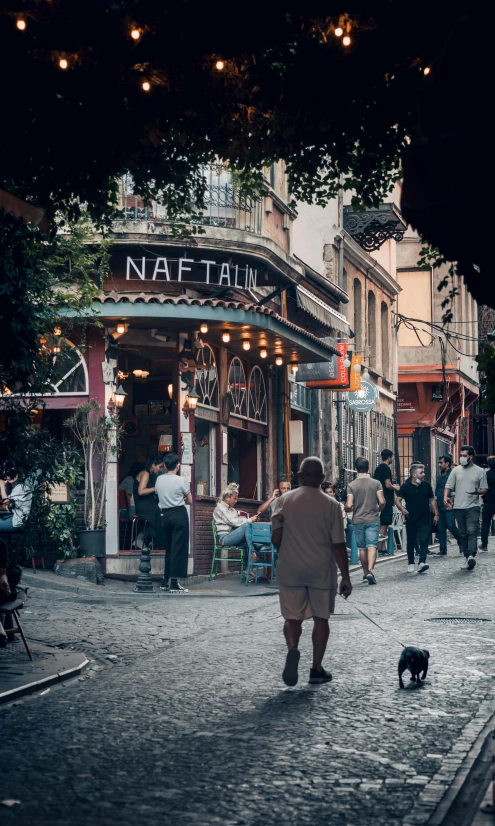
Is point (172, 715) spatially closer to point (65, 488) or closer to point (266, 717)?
point (266, 717)

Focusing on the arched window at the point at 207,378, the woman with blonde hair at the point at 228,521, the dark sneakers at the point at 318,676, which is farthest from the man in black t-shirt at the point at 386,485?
the dark sneakers at the point at 318,676

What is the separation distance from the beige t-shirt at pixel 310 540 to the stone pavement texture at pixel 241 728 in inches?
31.4

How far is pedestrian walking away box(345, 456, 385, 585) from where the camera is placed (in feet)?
60.5

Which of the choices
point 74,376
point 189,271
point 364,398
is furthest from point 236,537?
point 364,398

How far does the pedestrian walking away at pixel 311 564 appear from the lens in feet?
30.2

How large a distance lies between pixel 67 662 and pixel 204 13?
209 inches

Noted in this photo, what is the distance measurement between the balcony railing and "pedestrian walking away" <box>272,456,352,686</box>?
1106 centimetres

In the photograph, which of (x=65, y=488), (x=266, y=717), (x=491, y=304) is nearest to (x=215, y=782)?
(x=266, y=717)

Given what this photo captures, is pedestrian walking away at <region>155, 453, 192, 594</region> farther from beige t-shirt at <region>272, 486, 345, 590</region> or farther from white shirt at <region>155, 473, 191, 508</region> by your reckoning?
beige t-shirt at <region>272, 486, 345, 590</region>

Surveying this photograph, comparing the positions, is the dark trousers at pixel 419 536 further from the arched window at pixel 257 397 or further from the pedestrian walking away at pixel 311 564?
the pedestrian walking away at pixel 311 564

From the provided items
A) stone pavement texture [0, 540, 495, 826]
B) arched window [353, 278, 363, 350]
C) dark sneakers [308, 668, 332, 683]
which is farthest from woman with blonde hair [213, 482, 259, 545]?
arched window [353, 278, 363, 350]

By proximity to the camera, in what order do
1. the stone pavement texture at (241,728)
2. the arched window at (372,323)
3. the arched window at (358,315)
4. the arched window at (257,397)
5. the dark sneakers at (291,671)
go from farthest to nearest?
the arched window at (372,323), the arched window at (358,315), the arched window at (257,397), the dark sneakers at (291,671), the stone pavement texture at (241,728)

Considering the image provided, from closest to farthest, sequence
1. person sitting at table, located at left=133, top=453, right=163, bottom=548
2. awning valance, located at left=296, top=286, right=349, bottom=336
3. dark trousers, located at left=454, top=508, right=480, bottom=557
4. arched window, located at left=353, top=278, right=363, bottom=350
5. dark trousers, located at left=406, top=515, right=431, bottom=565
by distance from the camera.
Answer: person sitting at table, located at left=133, top=453, right=163, bottom=548 → dark trousers, located at left=406, top=515, right=431, bottom=565 → dark trousers, located at left=454, top=508, right=480, bottom=557 → awning valance, located at left=296, top=286, right=349, bottom=336 → arched window, located at left=353, top=278, right=363, bottom=350

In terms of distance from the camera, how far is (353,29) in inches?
336
